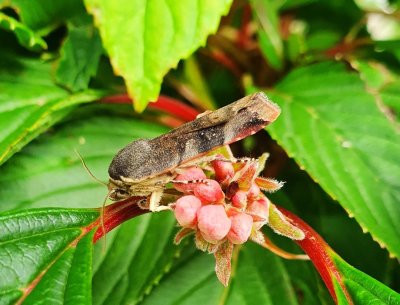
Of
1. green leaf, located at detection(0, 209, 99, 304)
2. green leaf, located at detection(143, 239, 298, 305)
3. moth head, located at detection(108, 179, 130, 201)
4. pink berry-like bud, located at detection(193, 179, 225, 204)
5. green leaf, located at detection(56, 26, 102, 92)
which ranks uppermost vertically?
green leaf, located at detection(56, 26, 102, 92)

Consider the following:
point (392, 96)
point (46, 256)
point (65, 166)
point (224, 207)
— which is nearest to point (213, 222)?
point (224, 207)

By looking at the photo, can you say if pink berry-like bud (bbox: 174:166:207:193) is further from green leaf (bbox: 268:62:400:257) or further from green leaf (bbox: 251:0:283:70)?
green leaf (bbox: 251:0:283:70)

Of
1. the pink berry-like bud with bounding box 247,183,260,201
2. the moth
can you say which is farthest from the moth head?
the pink berry-like bud with bounding box 247,183,260,201

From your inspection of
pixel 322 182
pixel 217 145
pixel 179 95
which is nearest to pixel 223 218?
pixel 217 145

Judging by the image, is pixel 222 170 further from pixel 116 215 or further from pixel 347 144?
pixel 347 144

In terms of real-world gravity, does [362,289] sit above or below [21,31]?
below

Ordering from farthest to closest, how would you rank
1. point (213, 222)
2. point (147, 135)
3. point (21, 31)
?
A: 1. point (147, 135)
2. point (21, 31)
3. point (213, 222)
